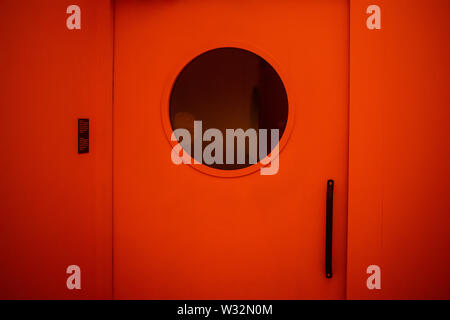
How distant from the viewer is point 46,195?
161 centimetres

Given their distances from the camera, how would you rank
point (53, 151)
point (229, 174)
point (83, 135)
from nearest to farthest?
1. point (53, 151)
2. point (83, 135)
3. point (229, 174)

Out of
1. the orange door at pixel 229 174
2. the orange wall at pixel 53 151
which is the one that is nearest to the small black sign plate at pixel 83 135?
the orange wall at pixel 53 151

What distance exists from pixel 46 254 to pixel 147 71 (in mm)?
1071

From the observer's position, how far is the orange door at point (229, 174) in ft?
5.98

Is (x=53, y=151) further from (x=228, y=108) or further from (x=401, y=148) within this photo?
(x=401, y=148)

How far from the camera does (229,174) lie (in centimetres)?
188

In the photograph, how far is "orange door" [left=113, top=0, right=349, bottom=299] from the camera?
5.98ft

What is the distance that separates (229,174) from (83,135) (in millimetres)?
796

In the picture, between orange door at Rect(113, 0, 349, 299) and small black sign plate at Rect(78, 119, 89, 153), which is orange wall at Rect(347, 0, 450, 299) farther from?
small black sign plate at Rect(78, 119, 89, 153)

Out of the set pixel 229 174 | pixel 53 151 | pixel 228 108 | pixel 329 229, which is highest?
pixel 228 108

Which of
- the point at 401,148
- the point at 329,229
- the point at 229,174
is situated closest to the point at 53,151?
the point at 229,174

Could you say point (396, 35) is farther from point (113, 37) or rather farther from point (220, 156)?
point (113, 37)

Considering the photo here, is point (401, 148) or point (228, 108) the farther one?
point (228, 108)
